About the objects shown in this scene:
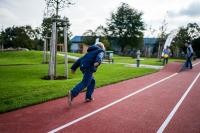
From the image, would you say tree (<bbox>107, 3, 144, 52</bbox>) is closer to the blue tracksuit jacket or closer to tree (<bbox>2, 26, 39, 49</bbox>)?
tree (<bbox>2, 26, 39, 49</bbox>)

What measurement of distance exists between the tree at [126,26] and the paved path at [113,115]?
76.8m

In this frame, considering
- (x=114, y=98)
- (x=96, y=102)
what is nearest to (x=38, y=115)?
(x=96, y=102)

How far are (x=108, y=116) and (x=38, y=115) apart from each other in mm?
1713

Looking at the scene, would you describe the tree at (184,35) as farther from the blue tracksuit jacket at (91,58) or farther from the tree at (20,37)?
the blue tracksuit jacket at (91,58)

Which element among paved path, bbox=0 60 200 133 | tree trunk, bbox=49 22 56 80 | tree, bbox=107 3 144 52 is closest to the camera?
paved path, bbox=0 60 200 133

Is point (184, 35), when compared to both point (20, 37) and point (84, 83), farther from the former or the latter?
point (84, 83)

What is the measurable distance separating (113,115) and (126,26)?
8105 centimetres

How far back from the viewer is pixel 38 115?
22.4 feet

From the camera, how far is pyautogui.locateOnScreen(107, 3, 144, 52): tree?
85812 millimetres

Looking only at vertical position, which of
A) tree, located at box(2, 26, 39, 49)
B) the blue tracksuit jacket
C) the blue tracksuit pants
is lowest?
the blue tracksuit pants

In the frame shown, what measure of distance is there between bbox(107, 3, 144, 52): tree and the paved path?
252 ft

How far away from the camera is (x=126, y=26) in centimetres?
8650

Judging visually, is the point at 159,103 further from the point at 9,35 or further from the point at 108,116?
the point at 9,35

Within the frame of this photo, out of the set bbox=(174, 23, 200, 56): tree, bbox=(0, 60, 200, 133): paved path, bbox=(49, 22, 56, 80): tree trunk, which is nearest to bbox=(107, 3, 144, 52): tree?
bbox=(174, 23, 200, 56): tree
